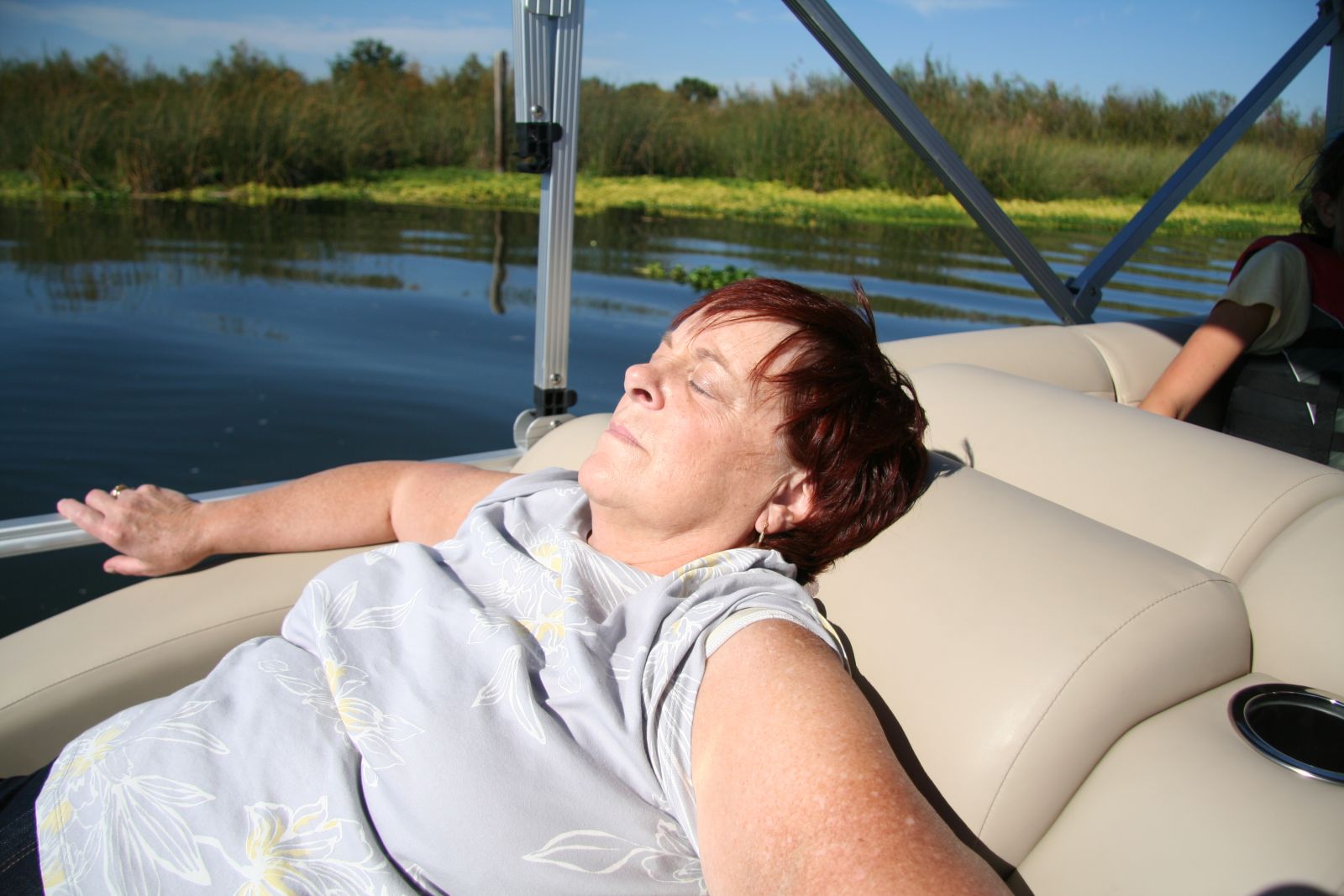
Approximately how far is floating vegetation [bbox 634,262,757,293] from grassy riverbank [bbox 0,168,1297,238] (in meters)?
1.85

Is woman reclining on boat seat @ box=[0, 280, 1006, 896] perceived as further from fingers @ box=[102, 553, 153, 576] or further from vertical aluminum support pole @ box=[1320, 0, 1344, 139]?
vertical aluminum support pole @ box=[1320, 0, 1344, 139]

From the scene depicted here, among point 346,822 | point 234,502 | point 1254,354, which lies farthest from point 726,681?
point 1254,354

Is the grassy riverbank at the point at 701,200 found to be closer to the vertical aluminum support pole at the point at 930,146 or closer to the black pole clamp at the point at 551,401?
the vertical aluminum support pole at the point at 930,146

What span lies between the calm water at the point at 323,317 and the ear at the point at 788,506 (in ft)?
6.29

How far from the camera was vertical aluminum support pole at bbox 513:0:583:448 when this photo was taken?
6.26ft

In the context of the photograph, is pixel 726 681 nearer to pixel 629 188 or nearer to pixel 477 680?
pixel 477 680

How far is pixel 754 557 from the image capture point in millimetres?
1181

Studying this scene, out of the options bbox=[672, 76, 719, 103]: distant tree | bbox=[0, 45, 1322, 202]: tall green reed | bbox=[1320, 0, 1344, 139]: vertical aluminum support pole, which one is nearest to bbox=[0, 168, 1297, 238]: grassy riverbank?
bbox=[0, 45, 1322, 202]: tall green reed

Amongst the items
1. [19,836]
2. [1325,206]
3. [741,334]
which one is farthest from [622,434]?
[1325,206]

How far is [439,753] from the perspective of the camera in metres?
1.02

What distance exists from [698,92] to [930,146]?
678 cm

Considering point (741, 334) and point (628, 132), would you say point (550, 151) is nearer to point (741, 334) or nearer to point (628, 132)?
point (741, 334)

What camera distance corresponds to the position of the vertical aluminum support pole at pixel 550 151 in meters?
1.91

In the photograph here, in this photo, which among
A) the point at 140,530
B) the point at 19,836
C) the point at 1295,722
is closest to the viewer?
the point at 1295,722
